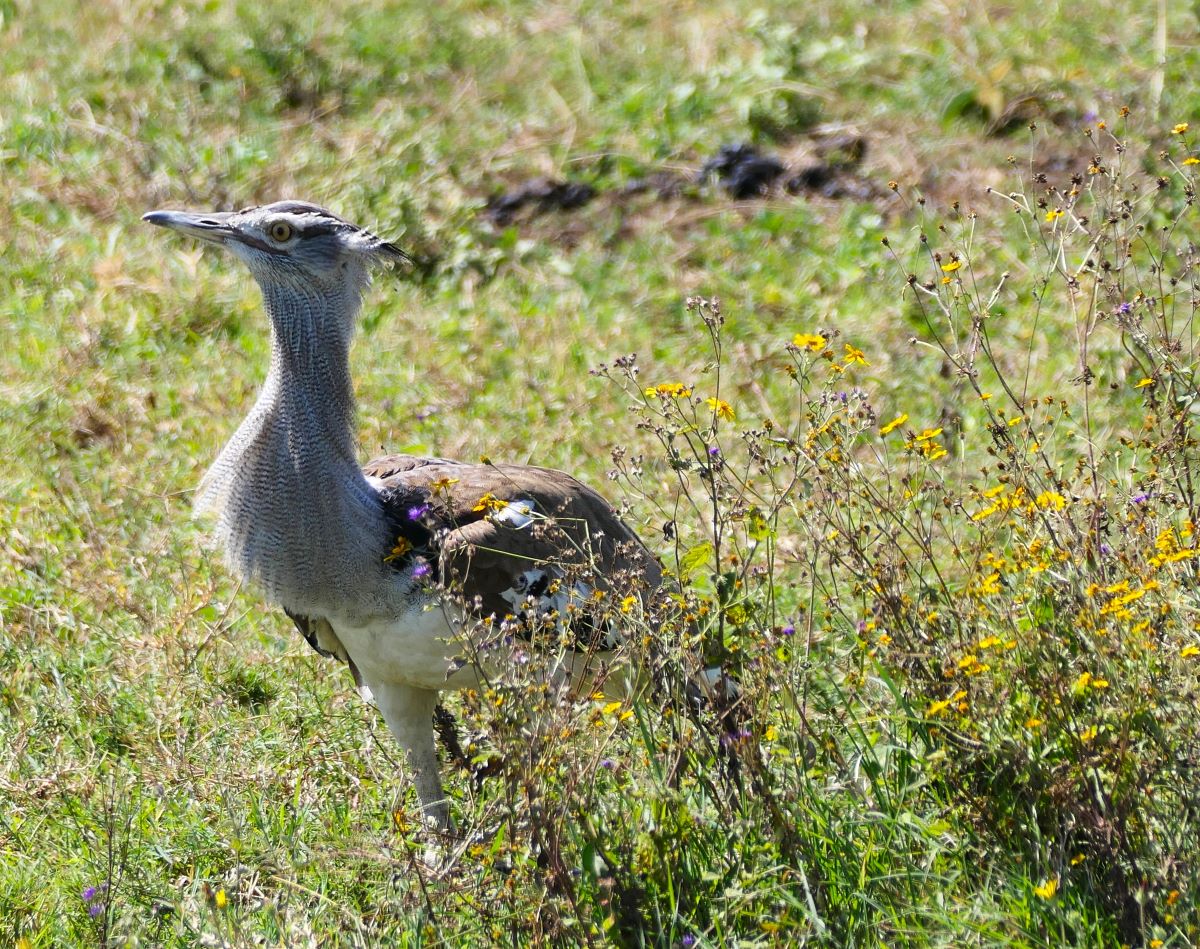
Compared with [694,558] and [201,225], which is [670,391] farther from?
[201,225]

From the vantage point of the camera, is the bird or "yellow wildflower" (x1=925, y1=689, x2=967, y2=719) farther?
the bird

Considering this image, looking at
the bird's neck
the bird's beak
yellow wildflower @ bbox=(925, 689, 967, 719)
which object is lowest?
yellow wildflower @ bbox=(925, 689, 967, 719)

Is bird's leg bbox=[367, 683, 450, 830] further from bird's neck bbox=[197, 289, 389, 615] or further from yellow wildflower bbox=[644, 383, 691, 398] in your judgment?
yellow wildflower bbox=[644, 383, 691, 398]

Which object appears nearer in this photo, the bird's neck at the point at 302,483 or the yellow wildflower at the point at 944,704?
the yellow wildflower at the point at 944,704

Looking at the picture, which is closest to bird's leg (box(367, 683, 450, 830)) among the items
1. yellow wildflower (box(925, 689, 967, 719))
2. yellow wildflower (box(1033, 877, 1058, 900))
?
yellow wildflower (box(925, 689, 967, 719))

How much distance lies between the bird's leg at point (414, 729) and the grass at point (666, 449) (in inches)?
4.6

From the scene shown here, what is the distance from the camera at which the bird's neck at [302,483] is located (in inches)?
137

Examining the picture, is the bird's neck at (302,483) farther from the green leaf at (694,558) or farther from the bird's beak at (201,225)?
the green leaf at (694,558)

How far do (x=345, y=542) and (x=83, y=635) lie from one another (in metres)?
1.27

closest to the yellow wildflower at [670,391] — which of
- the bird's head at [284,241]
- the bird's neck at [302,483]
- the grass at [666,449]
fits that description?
the grass at [666,449]

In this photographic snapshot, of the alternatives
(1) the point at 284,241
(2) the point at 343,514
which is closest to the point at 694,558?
(2) the point at 343,514

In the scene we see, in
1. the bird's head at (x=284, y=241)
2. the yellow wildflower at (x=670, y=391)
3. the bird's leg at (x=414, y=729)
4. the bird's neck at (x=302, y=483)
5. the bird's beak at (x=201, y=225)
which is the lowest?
the bird's leg at (x=414, y=729)

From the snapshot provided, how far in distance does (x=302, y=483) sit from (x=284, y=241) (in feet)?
1.83

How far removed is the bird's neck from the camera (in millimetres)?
3492
